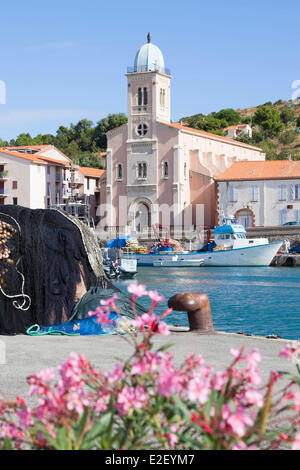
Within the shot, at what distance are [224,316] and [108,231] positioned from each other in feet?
151

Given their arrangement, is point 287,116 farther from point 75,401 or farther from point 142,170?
point 75,401

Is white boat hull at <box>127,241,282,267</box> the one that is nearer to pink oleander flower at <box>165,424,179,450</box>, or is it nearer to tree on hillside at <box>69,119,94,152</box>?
pink oleander flower at <box>165,424,179,450</box>

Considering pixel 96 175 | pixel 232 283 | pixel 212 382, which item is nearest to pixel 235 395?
pixel 212 382

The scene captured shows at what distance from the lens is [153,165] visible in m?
71.8

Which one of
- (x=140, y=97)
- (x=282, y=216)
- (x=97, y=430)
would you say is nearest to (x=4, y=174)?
(x=140, y=97)

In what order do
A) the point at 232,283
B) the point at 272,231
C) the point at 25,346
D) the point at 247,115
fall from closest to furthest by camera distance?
the point at 25,346 < the point at 232,283 < the point at 272,231 < the point at 247,115

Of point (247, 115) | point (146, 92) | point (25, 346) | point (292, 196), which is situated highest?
point (247, 115)

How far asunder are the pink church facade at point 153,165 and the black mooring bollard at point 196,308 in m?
58.1

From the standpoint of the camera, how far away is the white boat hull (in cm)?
5706

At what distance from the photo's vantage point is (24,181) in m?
72.4

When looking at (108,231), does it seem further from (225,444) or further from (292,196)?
(225,444)

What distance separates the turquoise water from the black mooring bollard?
9.58 meters

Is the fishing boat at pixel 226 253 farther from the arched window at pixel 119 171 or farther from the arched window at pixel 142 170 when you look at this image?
the arched window at pixel 119 171

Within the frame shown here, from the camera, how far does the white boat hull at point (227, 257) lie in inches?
2247
